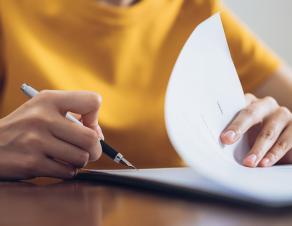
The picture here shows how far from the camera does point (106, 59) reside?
0.80m

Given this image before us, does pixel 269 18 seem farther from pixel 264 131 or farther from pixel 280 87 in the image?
pixel 264 131

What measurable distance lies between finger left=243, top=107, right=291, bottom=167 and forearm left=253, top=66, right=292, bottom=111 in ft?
0.79

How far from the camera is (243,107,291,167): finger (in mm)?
472

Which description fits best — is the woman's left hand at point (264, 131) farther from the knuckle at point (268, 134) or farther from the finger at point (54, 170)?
the finger at point (54, 170)

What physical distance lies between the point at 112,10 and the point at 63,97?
14.0 inches

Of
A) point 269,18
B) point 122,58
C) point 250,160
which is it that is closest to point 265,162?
point 250,160

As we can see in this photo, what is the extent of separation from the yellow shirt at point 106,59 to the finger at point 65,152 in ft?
0.83

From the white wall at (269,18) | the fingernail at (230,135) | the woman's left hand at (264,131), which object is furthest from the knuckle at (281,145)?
the white wall at (269,18)

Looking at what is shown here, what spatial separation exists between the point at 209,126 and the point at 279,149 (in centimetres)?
15

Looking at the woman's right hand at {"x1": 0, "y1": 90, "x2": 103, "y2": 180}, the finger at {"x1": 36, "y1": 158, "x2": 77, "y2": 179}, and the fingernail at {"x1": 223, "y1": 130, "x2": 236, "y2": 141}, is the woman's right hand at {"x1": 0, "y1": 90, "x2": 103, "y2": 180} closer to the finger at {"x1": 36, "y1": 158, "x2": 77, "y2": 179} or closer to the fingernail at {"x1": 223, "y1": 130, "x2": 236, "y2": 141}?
the finger at {"x1": 36, "y1": 158, "x2": 77, "y2": 179}

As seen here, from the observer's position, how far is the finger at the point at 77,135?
46cm

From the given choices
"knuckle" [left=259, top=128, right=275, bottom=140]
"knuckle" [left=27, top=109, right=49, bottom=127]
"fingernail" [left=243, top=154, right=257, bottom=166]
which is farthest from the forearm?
"knuckle" [left=27, top=109, right=49, bottom=127]

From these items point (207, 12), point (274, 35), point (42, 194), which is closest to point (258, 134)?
point (42, 194)

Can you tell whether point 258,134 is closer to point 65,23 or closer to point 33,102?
point 33,102
